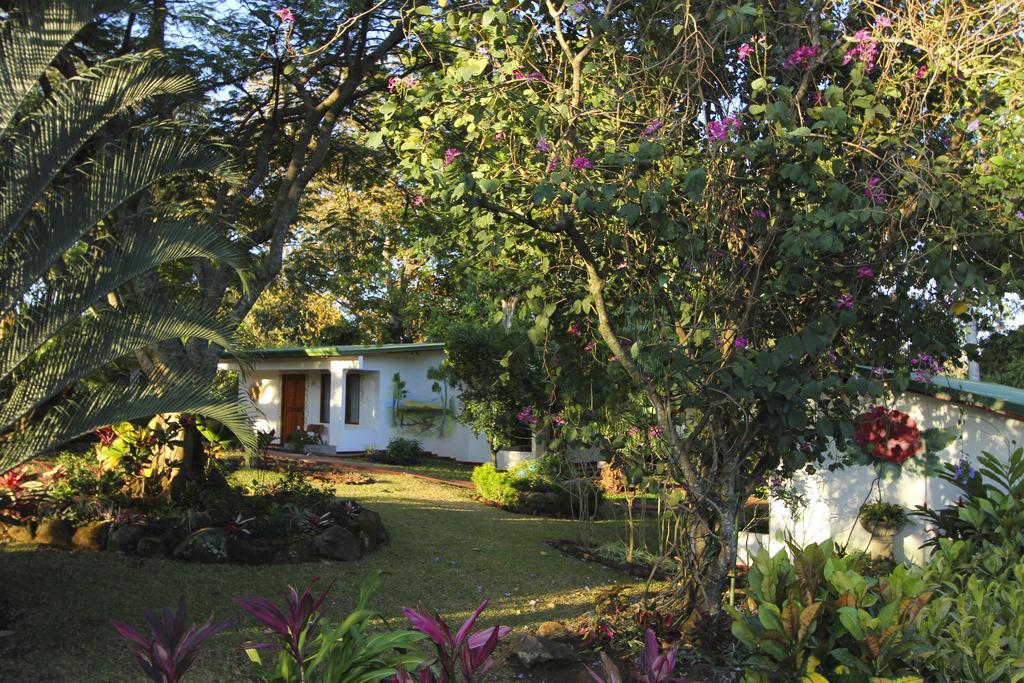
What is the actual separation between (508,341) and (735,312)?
1247 centimetres

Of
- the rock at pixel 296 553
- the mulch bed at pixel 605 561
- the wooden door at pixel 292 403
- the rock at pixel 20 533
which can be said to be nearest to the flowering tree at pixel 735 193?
the mulch bed at pixel 605 561

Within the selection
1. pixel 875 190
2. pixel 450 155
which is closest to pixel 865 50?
pixel 875 190

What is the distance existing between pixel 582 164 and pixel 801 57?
1.65 m

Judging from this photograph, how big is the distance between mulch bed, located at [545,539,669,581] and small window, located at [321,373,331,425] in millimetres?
15458

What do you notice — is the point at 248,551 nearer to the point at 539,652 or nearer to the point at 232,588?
the point at 232,588

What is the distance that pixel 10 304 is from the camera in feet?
20.9

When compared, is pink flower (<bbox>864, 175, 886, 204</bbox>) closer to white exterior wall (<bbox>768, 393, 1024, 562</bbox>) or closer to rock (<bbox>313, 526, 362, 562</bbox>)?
white exterior wall (<bbox>768, 393, 1024, 562</bbox>)

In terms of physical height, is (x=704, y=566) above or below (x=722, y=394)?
below

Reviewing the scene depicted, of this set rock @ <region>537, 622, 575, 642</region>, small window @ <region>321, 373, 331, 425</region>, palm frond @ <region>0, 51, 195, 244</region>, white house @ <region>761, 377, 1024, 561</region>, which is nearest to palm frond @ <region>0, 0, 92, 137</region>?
palm frond @ <region>0, 51, 195, 244</region>

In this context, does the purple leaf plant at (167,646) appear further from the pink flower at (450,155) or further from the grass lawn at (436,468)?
the grass lawn at (436,468)

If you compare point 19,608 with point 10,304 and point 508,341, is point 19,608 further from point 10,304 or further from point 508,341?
point 508,341

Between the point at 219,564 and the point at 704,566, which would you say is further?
the point at 219,564

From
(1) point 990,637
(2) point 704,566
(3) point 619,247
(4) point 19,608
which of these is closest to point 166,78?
(3) point 619,247

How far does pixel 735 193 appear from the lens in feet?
18.7
